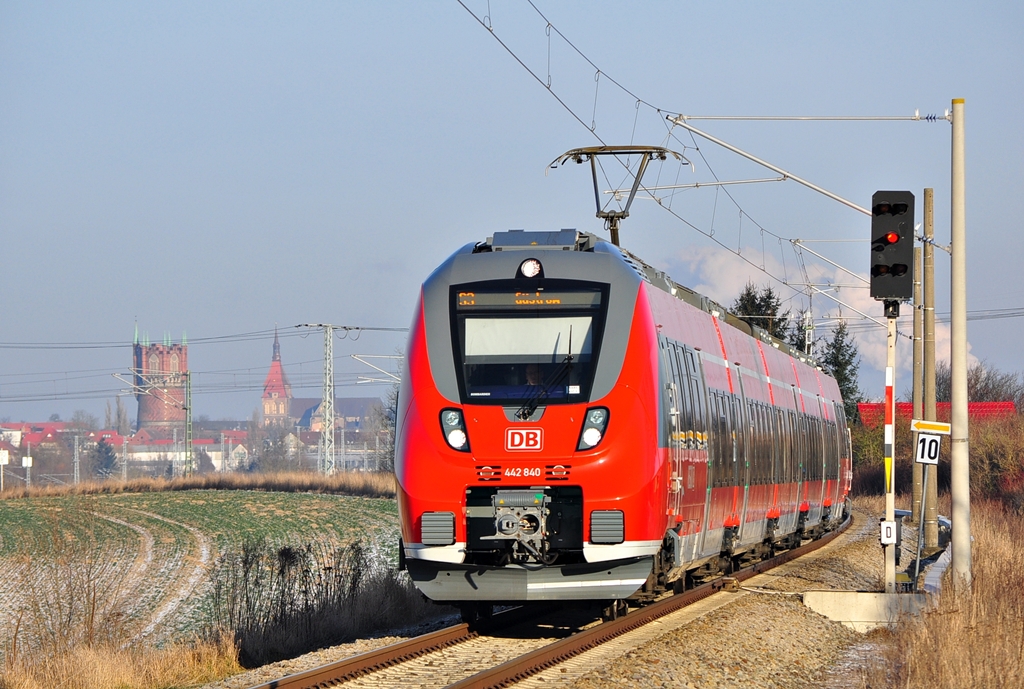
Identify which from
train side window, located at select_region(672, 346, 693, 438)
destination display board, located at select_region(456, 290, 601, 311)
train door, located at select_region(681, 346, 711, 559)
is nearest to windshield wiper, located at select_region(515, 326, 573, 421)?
destination display board, located at select_region(456, 290, 601, 311)

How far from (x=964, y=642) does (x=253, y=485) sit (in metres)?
68.6

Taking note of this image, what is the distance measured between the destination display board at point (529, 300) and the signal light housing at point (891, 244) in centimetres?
385

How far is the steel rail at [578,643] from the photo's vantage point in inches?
422

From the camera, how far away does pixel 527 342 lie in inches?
518

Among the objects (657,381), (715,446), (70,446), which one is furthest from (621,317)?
(70,446)

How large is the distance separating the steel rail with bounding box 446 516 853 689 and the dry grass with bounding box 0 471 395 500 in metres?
50.4

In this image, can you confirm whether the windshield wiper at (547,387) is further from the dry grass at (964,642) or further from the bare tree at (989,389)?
the bare tree at (989,389)

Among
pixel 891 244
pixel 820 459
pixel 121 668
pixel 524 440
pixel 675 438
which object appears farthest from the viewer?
pixel 820 459

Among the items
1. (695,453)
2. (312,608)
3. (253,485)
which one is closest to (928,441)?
(695,453)

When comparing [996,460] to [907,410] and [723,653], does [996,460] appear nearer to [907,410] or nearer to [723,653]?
[907,410]

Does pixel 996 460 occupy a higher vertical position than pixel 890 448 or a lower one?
lower

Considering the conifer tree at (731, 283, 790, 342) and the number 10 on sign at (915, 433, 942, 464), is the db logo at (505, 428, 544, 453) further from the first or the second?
the conifer tree at (731, 283, 790, 342)

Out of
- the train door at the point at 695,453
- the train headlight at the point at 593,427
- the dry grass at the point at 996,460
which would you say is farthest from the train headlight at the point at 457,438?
the dry grass at the point at 996,460

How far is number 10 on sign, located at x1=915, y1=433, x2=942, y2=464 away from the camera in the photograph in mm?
18016
